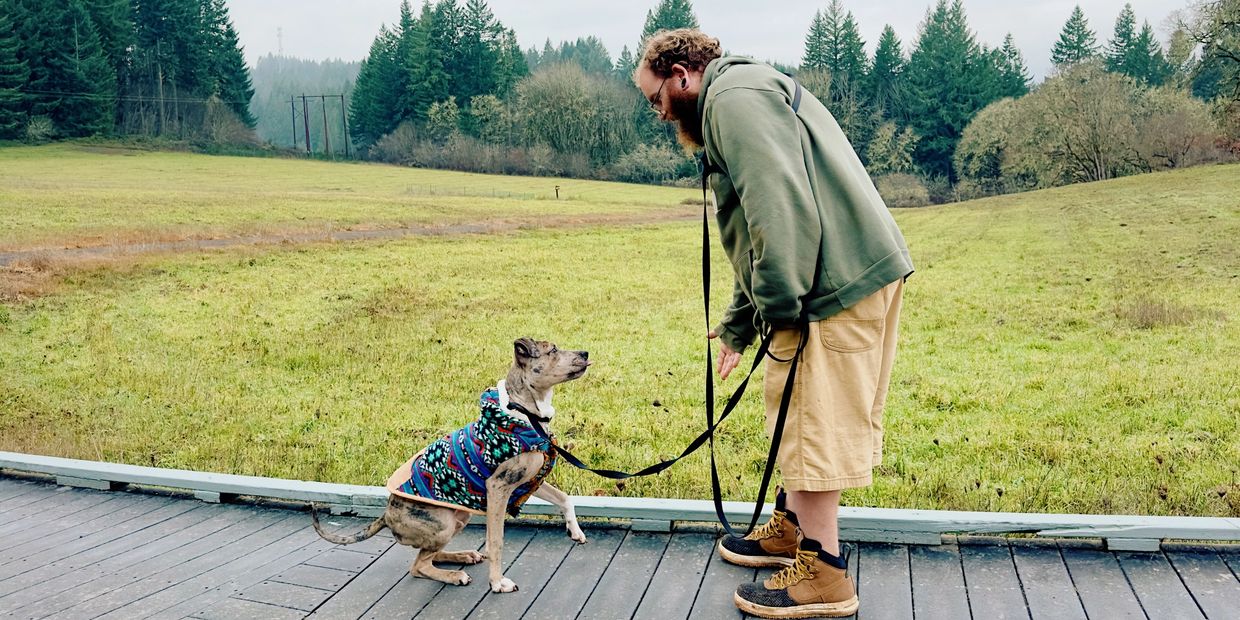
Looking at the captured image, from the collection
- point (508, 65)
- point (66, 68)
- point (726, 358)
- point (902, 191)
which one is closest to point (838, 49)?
point (902, 191)

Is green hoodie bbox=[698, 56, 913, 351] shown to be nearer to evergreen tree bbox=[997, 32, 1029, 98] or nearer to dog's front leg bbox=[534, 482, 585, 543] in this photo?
dog's front leg bbox=[534, 482, 585, 543]

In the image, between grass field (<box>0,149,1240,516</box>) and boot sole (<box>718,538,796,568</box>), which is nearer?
boot sole (<box>718,538,796,568</box>)

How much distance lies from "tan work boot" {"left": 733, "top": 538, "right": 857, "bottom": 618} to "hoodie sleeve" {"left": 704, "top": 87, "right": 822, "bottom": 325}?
1.04 meters

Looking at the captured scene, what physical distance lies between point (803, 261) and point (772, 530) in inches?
60.0

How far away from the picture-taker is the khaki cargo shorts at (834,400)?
11.2 feet

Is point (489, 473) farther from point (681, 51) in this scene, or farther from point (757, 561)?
point (681, 51)

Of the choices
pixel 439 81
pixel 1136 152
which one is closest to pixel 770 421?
pixel 1136 152

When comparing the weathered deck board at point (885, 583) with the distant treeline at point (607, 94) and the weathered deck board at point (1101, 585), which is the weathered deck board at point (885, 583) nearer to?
the weathered deck board at point (1101, 585)

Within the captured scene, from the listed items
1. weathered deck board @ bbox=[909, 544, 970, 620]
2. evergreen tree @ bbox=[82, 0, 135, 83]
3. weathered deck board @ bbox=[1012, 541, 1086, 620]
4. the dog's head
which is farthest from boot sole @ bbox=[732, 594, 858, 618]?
evergreen tree @ bbox=[82, 0, 135, 83]

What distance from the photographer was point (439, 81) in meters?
76.1

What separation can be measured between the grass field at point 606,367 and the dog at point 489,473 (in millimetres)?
1761

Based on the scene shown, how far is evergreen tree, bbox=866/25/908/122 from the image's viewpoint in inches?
3152

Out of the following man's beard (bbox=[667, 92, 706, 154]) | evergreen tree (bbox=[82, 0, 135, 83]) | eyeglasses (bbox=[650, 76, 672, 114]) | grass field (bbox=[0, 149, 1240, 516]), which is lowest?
grass field (bbox=[0, 149, 1240, 516])

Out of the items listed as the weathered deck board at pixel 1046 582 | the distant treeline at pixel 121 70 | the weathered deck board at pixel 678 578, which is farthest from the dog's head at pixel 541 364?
the distant treeline at pixel 121 70
